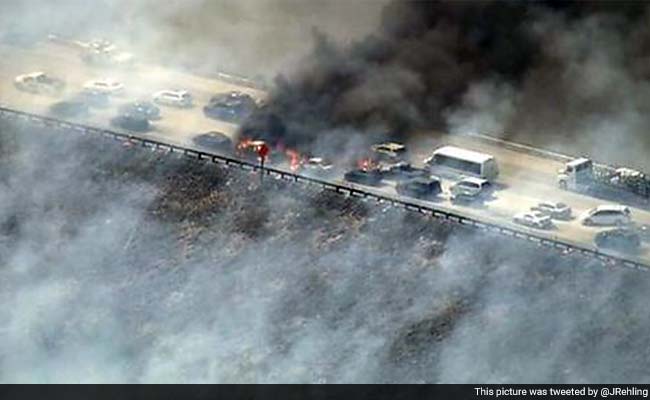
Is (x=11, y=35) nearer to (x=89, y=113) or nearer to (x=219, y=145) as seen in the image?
(x=89, y=113)

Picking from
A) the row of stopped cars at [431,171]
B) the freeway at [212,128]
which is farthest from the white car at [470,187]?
the freeway at [212,128]

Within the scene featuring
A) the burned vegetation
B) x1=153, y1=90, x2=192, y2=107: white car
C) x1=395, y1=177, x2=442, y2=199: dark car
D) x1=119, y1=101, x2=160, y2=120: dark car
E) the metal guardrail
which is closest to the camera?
the burned vegetation

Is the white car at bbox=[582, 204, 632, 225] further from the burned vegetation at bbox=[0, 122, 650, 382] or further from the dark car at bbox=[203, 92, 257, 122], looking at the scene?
the dark car at bbox=[203, 92, 257, 122]

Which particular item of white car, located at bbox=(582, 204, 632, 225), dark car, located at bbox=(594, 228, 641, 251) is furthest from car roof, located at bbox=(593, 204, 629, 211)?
dark car, located at bbox=(594, 228, 641, 251)

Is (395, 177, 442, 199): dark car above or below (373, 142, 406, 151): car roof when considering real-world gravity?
below
